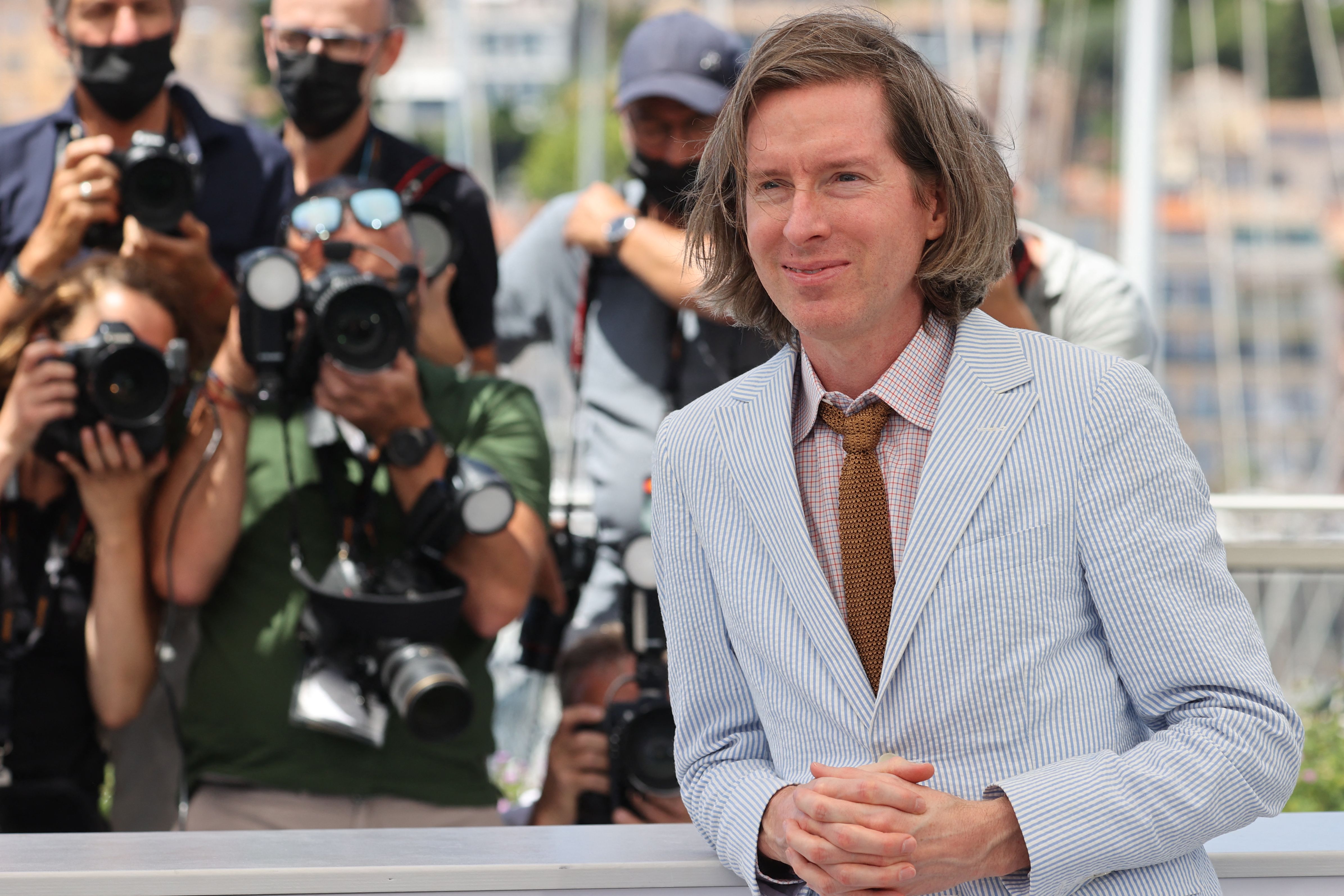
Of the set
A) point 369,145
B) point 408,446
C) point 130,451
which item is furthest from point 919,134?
point 369,145

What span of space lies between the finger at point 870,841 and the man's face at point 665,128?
1.83 meters

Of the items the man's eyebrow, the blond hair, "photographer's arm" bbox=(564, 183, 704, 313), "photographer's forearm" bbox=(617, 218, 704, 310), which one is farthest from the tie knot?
"photographer's forearm" bbox=(617, 218, 704, 310)

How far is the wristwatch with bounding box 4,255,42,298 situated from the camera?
243 cm

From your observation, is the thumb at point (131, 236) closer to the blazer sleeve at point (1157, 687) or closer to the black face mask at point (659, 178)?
the black face mask at point (659, 178)

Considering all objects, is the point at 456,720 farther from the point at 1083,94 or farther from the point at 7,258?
the point at 1083,94

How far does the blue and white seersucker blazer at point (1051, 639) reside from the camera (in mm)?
1187

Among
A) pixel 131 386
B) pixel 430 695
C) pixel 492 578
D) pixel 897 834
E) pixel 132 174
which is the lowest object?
pixel 430 695

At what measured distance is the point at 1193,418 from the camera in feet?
98.6

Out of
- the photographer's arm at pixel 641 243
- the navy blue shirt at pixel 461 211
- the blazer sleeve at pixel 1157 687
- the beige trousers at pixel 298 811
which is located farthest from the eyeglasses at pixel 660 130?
the blazer sleeve at pixel 1157 687

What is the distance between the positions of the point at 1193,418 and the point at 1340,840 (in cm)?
3040

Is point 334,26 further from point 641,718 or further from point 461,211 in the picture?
point 641,718

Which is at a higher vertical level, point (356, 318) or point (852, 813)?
point (356, 318)

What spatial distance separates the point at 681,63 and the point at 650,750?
135cm

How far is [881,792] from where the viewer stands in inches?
46.0
